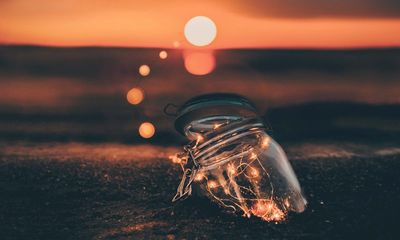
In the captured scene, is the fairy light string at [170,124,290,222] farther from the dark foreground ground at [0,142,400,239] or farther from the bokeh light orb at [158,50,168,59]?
the bokeh light orb at [158,50,168,59]

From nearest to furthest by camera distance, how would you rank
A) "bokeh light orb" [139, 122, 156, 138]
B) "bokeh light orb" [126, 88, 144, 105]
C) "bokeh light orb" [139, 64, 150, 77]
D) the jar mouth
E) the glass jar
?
the jar mouth
the glass jar
"bokeh light orb" [139, 122, 156, 138]
"bokeh light orb" [126, 88, 144, 105]
"bokeh light orb" [139, 64, 150, 77]

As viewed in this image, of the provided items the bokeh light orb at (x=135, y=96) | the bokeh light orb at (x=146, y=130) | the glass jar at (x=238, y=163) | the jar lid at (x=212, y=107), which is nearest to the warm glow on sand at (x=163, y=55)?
the bokeh light orb at (x=135, y=96)

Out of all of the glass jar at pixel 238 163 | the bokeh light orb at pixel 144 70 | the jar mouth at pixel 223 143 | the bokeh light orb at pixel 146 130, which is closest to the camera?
the jar mouth at pixel 223 143

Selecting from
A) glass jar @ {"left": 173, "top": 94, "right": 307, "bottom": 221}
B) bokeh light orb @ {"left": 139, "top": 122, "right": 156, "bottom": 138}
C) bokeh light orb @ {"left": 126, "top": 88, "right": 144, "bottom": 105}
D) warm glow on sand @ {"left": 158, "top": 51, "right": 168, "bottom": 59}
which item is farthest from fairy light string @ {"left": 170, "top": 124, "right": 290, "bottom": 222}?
warm glow on sand @ {"left": 158, "top": 51, "right": 168, "bottom": 59}

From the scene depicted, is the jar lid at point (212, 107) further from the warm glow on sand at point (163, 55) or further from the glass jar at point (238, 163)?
the warm glow on sand at point (163, 55)

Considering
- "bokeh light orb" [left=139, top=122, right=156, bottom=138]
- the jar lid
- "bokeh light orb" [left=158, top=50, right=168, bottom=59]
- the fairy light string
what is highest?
"bokeh light orb" [left=158, top=50, right=168, bottom=59]

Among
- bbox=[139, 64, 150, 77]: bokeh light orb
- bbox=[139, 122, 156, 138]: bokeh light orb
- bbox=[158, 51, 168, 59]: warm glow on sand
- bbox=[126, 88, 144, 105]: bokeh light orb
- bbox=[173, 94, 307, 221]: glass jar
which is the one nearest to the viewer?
bbox=[173, 94, 307, 221]: glass jar

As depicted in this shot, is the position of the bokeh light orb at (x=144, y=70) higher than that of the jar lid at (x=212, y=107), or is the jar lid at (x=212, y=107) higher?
the bokeh light orb at (x=144, y=70)
